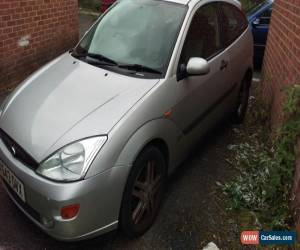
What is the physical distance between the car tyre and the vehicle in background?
3.06 meters

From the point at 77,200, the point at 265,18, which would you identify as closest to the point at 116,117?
the point at 77,200

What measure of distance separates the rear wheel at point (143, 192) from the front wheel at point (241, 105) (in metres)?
2.20

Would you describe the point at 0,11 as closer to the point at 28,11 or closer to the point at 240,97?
the point at 28,11

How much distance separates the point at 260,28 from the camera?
785cm

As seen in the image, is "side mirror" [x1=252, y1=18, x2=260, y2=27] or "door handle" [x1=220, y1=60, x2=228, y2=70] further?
"side mirror" [x1=252, y1=18, x2=260, y2=27]

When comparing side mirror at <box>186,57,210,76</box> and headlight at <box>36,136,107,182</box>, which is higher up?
side mirror at <box>186,57,210,76</box>

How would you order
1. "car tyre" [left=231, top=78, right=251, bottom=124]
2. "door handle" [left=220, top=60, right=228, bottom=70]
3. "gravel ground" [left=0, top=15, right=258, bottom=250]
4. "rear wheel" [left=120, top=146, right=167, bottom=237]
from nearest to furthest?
1. "rear wheel" [left=120, top=146, right=167, bottom=237]
2. "gravel ground" [left=0, top=15, right=258, bottom=250]
3. "door handle" [left=220, top=60, right=228, bottom=70]
4. "car tyre" [left=231, top=78, right=251, bottom=124]

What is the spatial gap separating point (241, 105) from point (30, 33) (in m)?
3.43

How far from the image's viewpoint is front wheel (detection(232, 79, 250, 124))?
4.98 metres

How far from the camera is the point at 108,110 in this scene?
267 cm

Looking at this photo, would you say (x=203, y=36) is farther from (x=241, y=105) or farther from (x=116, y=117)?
(x=241, y=105)

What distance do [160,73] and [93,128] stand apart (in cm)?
86

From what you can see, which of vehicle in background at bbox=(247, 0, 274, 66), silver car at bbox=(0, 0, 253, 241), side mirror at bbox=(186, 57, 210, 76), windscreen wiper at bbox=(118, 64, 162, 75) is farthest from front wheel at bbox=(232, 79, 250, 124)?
vehicle in background at bbox=(247, 0, 274, 66)

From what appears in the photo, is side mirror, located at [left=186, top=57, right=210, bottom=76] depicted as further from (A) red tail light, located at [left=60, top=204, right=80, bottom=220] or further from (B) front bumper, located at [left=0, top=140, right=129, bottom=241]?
(A) red tail light, located at [left=60, top=204, right=80, bottom=220]
